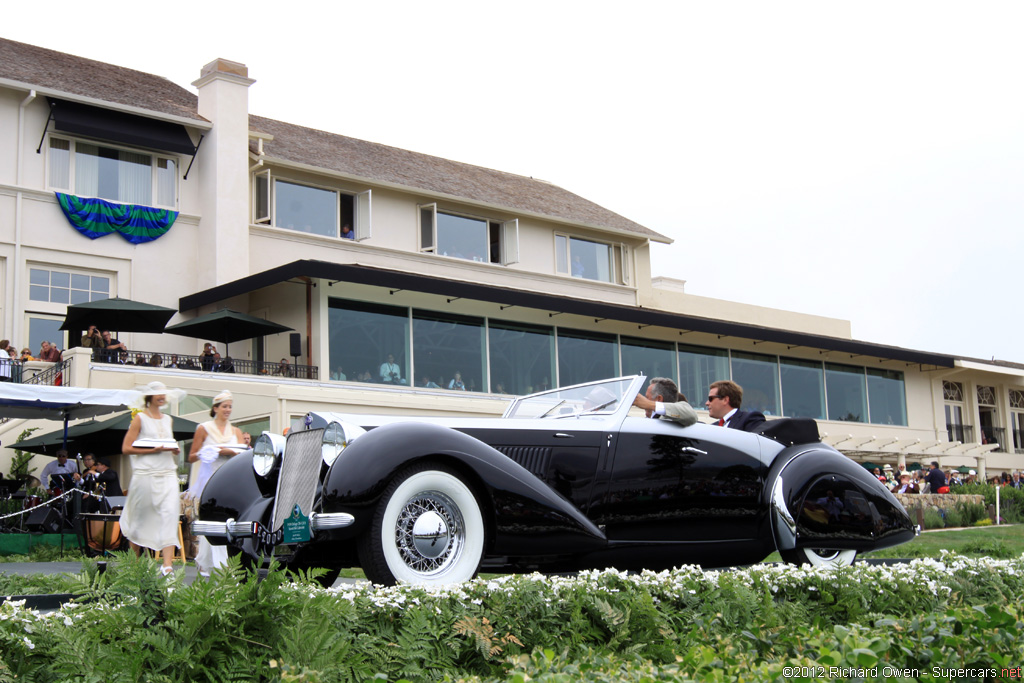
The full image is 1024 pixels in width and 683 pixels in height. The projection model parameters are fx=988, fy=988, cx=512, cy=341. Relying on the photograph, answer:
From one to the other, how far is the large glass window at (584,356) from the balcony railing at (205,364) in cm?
762

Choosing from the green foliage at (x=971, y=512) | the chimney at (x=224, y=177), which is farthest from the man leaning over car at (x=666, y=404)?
the chimney at (x=224, y=177)

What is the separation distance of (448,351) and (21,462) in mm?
10187

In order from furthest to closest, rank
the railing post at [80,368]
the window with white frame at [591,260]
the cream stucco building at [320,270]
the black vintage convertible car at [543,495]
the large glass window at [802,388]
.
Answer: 1. the window with white frame at [591,260]
2. the large glass window at [802,388]
3. the cream stucco building at [320,270]
4. the railing post at [80,368]
5. the black vintage convertible car at [543,495]

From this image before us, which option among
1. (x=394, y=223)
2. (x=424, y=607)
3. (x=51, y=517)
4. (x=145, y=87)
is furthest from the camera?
(x=394, y=223)

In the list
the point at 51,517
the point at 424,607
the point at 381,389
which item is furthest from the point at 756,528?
the point at 381,389

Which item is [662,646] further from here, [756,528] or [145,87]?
[145,87]

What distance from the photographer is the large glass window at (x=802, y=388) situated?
33.0 metres

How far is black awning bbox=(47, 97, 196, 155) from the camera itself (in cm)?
2408

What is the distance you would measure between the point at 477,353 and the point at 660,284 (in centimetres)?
1509

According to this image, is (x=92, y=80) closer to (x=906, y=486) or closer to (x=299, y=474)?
(x=906, y=486)

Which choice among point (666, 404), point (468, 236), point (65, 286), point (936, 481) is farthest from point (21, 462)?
point (936, 481)

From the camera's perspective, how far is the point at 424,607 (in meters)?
4.30

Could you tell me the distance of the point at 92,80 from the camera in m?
26.1

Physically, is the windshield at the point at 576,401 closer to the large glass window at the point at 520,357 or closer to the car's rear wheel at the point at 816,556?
the car's rear wheel at the point at 816,556
